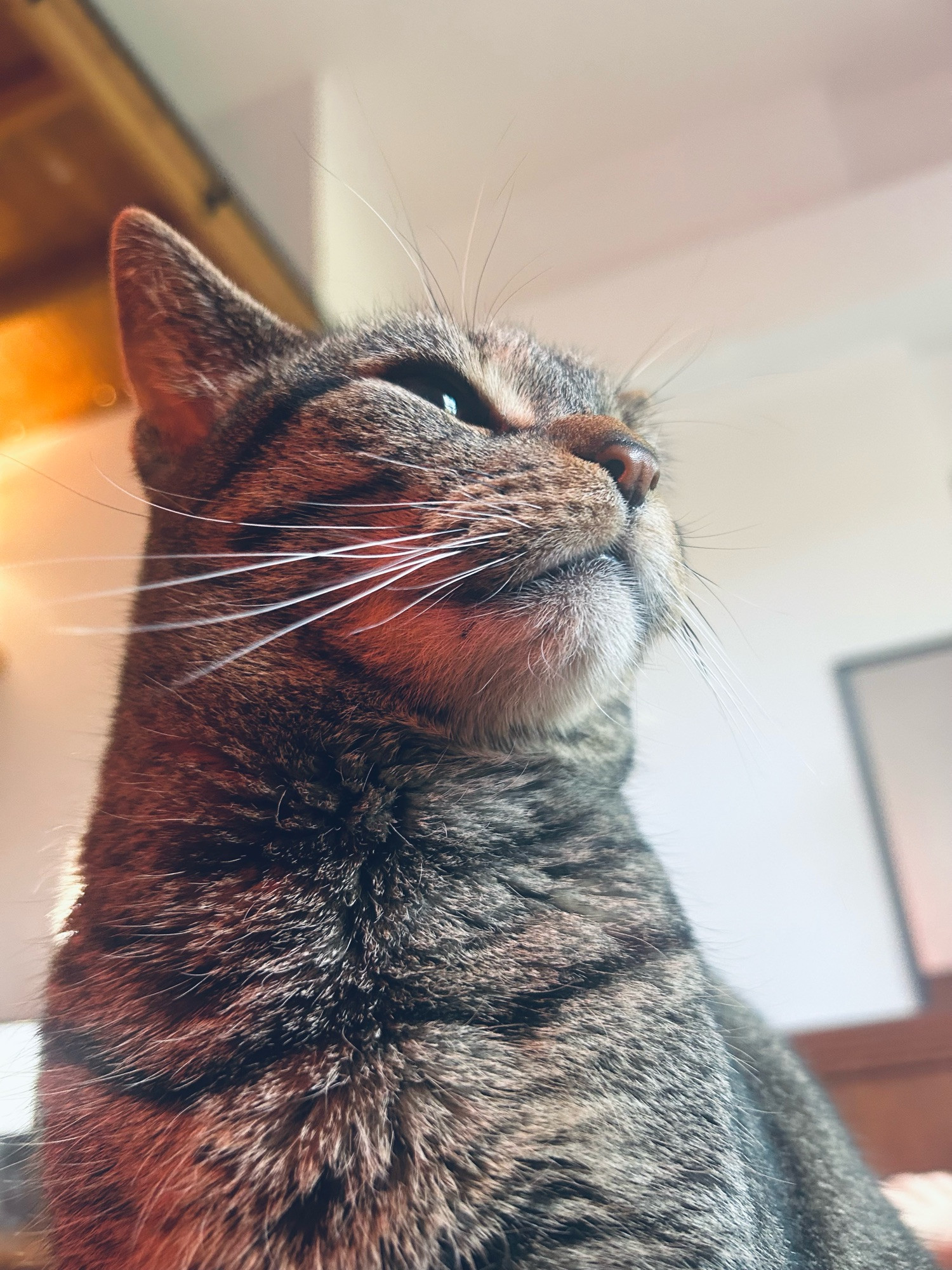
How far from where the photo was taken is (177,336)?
0.61m

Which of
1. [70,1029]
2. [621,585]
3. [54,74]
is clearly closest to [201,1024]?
[70,1029]

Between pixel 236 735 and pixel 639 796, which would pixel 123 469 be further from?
pixel 639 796

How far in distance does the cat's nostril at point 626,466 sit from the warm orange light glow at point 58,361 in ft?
1.49

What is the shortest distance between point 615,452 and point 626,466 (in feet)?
0.04

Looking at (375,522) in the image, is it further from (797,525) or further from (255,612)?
(797,525)

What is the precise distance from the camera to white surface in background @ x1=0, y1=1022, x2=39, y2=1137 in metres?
0.47

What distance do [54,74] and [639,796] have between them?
902 mm

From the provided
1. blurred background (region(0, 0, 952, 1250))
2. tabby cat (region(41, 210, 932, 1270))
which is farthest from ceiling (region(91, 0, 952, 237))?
tabby cat (region(41, 210, 932, 1270))

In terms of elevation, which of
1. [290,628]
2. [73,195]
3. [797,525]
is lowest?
[290,628]

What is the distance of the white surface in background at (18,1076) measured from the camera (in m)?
0.47

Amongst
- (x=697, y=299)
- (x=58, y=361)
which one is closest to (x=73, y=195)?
(x=58, y=361)

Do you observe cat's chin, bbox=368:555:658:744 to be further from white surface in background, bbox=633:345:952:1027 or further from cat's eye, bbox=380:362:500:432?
white surface in background, bbox=633:345:952:1027

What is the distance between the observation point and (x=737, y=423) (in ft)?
3.59

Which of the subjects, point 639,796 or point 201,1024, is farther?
point 639,796
